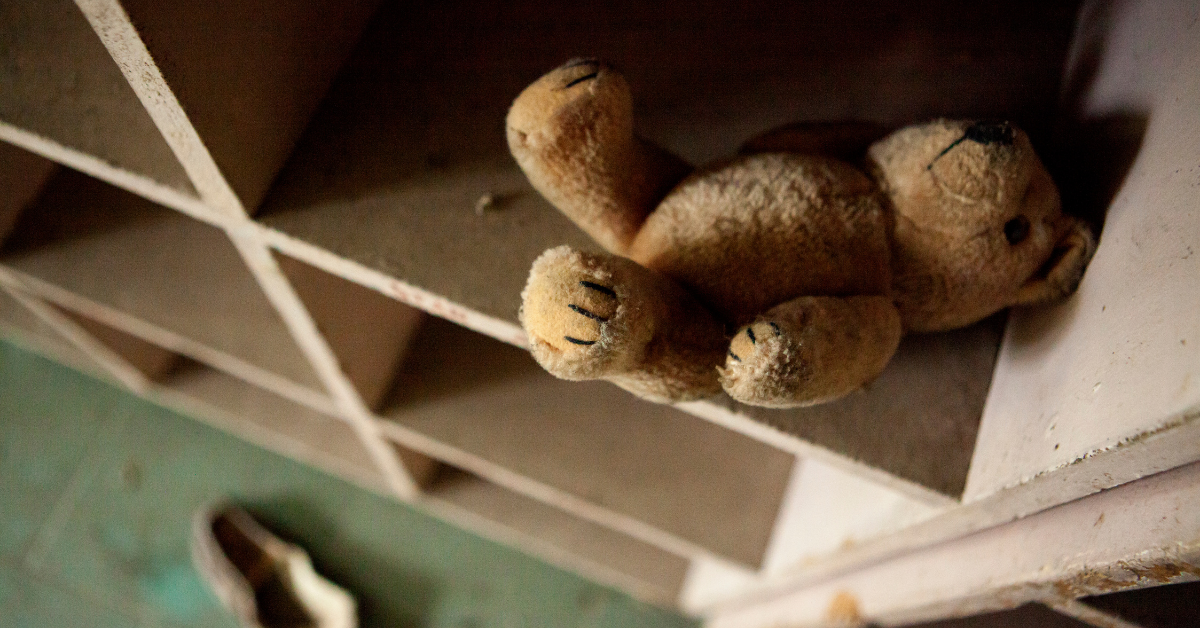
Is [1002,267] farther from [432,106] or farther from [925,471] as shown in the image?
[432,106]

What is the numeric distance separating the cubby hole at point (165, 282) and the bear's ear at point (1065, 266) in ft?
2.98

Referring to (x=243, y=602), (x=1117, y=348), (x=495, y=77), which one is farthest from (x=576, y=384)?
(x=243, y=602)

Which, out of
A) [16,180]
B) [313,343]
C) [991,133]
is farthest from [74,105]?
[991,133]

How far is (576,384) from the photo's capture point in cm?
102

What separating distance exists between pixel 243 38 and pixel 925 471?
2.28 ft

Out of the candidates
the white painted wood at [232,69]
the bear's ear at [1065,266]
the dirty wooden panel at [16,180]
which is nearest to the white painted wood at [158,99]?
the white painted wood at [232,69]

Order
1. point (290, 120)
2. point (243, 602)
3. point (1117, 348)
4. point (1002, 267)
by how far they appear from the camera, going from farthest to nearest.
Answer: point (243, 602), point (290, 120), point (1002, 267), point (1117, 348)

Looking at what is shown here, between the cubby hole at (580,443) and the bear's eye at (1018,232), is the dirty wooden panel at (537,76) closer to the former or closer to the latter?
the bear's eye at (1018,232)

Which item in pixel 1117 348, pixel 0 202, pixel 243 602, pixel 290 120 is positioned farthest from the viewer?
pixel 243 602

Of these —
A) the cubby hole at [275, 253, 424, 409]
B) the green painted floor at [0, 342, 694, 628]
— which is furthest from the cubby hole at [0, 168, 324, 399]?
the green painted floor at [0, 342, 694, 628]

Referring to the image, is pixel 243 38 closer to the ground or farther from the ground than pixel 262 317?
farther from the ground

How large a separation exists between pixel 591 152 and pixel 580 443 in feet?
1.75

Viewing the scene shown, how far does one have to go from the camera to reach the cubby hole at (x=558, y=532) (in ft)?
4.44

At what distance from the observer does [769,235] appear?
0.53 m
